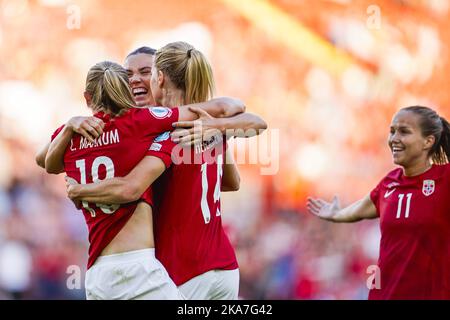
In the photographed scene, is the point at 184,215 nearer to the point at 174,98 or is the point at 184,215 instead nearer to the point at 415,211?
the point at 174,98

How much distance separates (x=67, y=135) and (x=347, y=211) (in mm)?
2355

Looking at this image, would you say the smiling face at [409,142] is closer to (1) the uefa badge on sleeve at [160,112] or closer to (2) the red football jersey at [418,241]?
(2) the red football jersey at [418,241]

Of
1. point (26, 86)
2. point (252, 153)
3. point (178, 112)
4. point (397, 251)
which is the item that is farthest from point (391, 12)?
point (178, 112)

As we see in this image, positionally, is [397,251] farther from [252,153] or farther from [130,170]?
[252,153]

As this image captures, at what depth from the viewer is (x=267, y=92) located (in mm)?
9625

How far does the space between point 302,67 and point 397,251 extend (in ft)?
18.3

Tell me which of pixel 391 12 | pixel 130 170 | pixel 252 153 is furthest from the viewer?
pixel 391 12

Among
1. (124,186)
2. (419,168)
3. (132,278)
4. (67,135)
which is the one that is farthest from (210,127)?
(419,168)

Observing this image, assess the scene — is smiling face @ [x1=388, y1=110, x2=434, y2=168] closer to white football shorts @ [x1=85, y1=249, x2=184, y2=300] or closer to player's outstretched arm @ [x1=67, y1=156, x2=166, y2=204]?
player's outstretched arm @ [x1=67, y1=156, x2=166, y2=204]

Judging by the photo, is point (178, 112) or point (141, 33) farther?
point (141, 33)

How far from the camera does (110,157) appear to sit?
11.4 ft

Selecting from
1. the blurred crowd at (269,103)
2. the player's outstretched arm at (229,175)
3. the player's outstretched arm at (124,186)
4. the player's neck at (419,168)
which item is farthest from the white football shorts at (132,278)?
the blurred crowd at (269,103)

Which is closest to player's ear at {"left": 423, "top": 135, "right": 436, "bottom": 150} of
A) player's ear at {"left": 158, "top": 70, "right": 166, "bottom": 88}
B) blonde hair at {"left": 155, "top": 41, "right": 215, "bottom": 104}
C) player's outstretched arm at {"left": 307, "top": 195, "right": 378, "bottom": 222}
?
player's outstretched arm at {"left": 307, "top": 195, "right": 378, "bottom": 222}

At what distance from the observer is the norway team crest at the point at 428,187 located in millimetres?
4664
